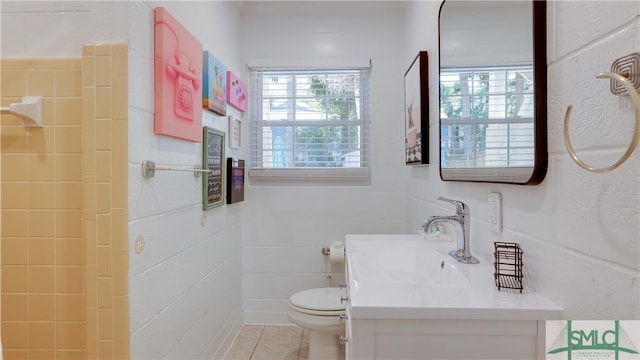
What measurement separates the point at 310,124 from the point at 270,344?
1687 millimetres

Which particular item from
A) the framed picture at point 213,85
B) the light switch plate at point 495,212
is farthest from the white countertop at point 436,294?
the framed picture at point 213,85

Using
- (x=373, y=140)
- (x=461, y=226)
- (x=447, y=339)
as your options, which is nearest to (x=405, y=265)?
(x=461, y=226)

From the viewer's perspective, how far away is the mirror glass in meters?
0.96

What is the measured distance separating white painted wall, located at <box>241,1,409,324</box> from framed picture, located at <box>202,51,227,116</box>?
678 millimetres

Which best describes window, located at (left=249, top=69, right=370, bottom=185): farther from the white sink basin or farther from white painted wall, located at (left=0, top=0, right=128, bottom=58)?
white painted wall, located at (left=0, top=0, right=128, bottom=58)

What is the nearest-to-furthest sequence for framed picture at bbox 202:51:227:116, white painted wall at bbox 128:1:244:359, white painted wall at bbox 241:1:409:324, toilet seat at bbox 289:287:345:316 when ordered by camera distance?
white painted wall at bbox 128:1:244:359 < framed picture at bbox 202:51:227:116 < toilet seat at bbox 289:287:345:316 < white painted wall at bbox 241:1:409:324

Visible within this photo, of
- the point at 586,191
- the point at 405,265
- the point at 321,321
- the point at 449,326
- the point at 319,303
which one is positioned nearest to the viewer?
the point at 586,191

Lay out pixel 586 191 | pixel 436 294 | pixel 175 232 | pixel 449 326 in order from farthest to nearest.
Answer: pixel 175 232, pixel 436 294, pixel 449 326, pixel 586 191

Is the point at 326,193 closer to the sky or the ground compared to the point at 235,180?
closer to the ground

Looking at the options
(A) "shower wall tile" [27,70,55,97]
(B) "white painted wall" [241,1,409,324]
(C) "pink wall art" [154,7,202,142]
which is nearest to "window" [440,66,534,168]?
(B) "white painted wall" [241,1,409,324]

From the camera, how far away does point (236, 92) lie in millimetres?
→ 2506

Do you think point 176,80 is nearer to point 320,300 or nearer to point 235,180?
point 235,180

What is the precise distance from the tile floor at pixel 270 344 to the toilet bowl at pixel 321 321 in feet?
0.85

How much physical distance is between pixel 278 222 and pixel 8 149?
181 centimetres
